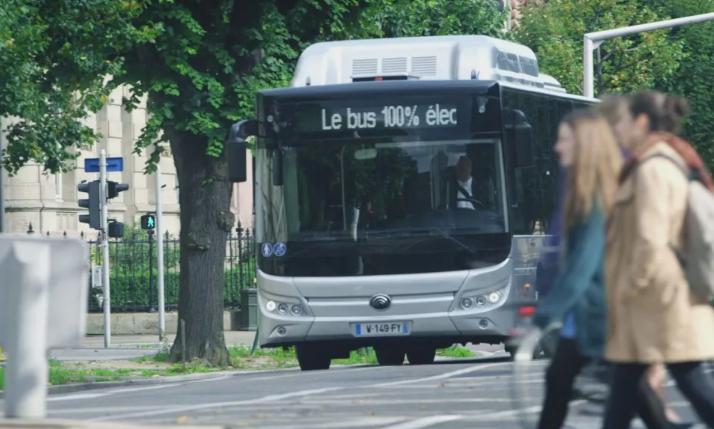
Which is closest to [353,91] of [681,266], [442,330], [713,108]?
[442,330]

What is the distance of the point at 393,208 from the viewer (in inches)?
789

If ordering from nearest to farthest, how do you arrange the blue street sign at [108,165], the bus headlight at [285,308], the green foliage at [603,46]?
the bus headlight at [285,308] < the blue street sign at [108,165] < the green foliage at [603,46]

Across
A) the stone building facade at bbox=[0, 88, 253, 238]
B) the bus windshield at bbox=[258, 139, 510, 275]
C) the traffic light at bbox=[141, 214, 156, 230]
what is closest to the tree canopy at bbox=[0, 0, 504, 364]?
the bus windshield at bbox=[258, 139, 510, 275]

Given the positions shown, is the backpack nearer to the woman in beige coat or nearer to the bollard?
the woman in beige coat

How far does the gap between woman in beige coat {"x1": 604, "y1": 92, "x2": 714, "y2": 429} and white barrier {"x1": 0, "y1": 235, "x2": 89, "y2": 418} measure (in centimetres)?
360

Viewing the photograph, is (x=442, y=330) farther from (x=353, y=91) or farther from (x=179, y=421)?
(x=179, y=421)

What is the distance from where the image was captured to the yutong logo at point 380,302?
792 inches

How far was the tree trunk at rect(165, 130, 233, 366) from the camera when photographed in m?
25.2

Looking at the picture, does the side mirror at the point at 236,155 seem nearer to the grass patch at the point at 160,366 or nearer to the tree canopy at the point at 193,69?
the grass patch at the point at 160,366

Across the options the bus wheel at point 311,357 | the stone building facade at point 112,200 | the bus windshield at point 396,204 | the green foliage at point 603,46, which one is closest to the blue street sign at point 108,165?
the stone building facade at point 112,200

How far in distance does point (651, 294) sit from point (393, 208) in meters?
11.9

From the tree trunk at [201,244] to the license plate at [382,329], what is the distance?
5.62 meters

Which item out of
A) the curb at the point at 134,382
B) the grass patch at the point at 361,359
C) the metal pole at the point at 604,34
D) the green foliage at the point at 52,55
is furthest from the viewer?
the metal pole at the point at 604,34

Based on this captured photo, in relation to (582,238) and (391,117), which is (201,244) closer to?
(391,117)
